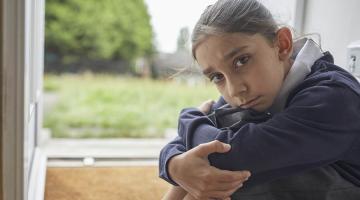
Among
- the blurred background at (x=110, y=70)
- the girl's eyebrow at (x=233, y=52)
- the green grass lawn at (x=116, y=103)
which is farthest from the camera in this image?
the blurred background at (x=110, y=70)

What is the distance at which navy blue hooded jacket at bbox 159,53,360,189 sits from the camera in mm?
599

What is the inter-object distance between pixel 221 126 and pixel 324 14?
49 centimetres

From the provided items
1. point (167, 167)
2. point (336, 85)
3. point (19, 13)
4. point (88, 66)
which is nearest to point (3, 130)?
point (19, 13)

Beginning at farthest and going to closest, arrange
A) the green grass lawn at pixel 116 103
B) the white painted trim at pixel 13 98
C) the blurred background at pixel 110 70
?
the blurred background at pixel 110 70, the green grass lawn at pixel 116 103, the white painted trim at pixel 13 98

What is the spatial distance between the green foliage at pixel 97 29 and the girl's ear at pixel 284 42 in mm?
1924

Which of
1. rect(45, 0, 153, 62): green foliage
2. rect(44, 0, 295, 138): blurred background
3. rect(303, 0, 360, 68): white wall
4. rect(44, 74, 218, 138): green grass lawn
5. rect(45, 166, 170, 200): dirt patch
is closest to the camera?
rect(303, 0, 360, 68): white wall

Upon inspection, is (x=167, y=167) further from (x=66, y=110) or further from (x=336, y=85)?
(x=66, y=110)

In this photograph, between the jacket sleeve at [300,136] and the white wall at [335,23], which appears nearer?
the jacket sleeve at [300,136]

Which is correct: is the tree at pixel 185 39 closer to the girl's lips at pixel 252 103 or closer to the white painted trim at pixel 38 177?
the girl's lips at pixel 252 103

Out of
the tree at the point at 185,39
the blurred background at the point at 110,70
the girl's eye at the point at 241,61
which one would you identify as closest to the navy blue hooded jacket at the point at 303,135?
the girl's eye at the point at 241,61

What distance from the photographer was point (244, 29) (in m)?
0.67

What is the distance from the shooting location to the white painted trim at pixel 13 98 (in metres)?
0.53

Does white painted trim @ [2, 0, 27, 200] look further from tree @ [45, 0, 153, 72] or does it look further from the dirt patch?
tree @ [45, 0, 153, 72]

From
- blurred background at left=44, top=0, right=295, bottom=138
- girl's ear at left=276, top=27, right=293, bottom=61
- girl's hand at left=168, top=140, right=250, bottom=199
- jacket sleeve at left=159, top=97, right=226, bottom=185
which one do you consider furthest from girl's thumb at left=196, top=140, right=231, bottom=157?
blurred background at left=44, top=0, right=295, bottom=138
